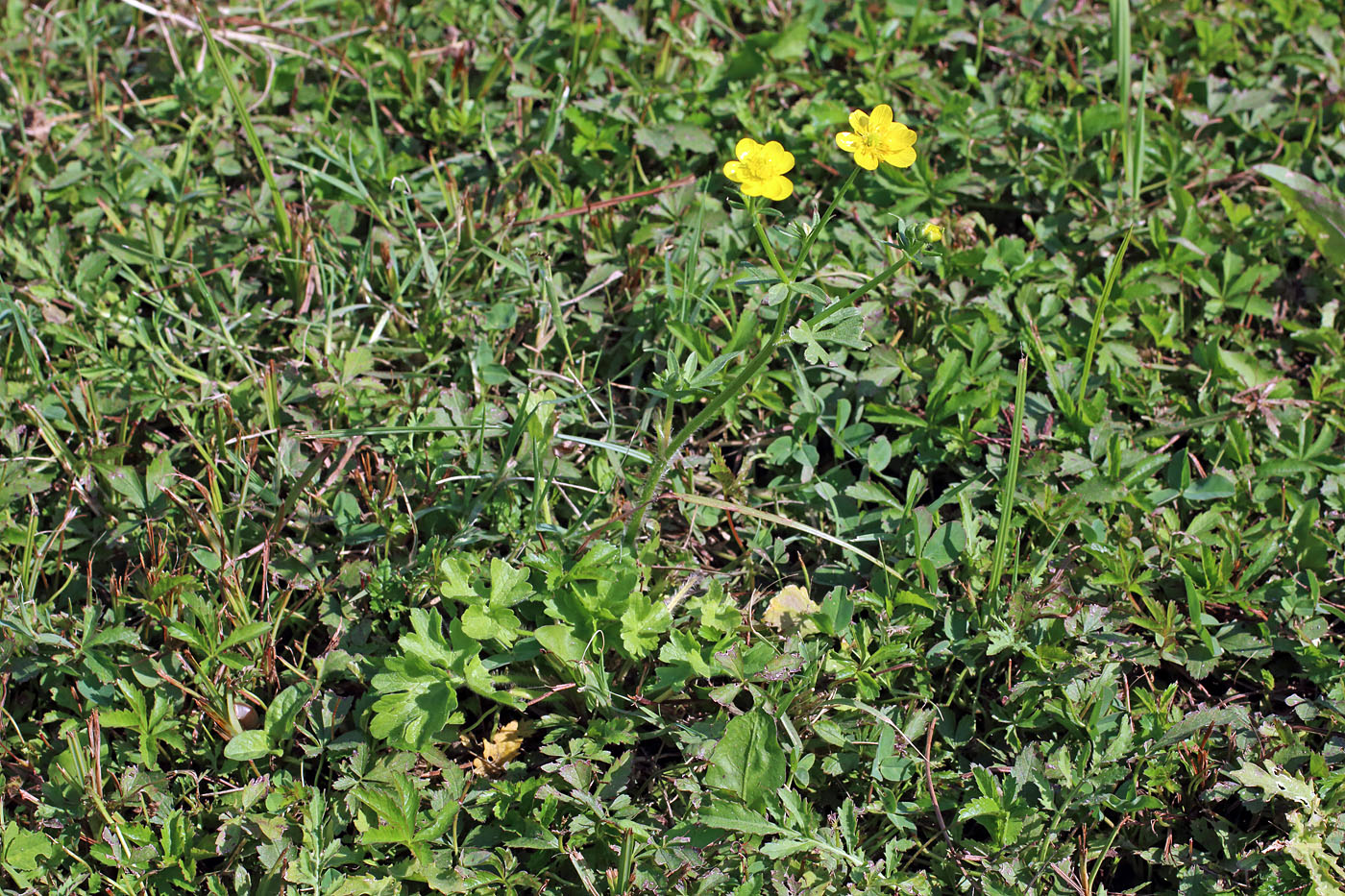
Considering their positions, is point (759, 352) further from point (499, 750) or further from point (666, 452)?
point (499, 750)

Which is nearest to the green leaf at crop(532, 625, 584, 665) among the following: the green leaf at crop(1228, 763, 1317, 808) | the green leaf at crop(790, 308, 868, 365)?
the green leaf at crop(790, 308, 868, 365)

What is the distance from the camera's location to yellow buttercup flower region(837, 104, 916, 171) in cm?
184

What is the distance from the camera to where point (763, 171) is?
→ 1.92 m

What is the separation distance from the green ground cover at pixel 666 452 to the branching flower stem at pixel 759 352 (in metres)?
0.02

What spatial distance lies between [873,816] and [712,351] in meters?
1.14

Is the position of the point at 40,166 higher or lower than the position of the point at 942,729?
higher

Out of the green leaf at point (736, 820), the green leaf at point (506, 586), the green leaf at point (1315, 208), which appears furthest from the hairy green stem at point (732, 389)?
the green leaf at point (1315, 208)

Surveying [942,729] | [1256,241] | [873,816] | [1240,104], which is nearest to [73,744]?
→ [873,816]

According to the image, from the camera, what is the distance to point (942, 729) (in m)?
2.19

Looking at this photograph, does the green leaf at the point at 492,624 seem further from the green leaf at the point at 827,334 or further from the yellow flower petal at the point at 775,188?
the yellow flower petal at the point at 775,188

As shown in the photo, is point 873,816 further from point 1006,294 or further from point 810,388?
point 1006,294

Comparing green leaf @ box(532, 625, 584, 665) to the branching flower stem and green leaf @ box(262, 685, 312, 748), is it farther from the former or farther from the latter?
green leaf @ box(262, 685, 312, 748)

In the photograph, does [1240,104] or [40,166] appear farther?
[1240,104]

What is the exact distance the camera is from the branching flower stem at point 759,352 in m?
1.81
